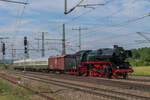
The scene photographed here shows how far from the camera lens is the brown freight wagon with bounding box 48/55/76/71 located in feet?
109

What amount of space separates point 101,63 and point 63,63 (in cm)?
1080

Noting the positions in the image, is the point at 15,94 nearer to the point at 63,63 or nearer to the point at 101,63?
the point at 101,63

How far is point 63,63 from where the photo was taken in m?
35.3

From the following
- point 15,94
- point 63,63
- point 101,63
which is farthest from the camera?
point 63,63

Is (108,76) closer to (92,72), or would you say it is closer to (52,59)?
(92,72)

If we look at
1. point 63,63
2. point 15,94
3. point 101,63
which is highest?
point 101,63

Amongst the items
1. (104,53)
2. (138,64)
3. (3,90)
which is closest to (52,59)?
(104,53)

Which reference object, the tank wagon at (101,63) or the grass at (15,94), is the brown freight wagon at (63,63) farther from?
the grass at (15,94)

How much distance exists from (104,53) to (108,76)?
8.81ft

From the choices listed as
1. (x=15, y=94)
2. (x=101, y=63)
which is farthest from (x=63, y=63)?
→ (x=15, y=94)

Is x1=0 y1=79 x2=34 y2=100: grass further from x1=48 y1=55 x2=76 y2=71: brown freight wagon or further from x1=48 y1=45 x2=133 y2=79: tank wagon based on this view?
x1=48 y1=55 x2=76 y2=71: brown freight wagon

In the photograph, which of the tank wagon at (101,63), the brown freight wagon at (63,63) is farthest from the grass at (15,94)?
the brown freight wagon at (63,63)

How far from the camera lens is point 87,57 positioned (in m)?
29.2

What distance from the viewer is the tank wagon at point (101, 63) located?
78.8ft
